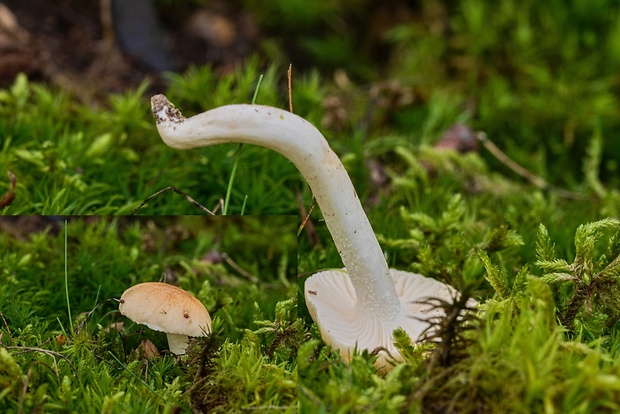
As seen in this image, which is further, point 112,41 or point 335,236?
point 112,41

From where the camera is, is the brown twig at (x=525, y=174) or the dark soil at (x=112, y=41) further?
the dark soil at (x=112, y=41)

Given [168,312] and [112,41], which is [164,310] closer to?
[168,312]

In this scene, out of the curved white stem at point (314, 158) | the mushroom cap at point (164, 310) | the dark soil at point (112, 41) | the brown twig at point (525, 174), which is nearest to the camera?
the curved white stem at point (314, 158)

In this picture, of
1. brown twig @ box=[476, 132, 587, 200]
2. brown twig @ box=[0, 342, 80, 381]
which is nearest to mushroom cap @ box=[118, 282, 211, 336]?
brown twig @ box=[0, 342, 80, 381]

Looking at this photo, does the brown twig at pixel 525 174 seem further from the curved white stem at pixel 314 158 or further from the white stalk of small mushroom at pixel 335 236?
the curved white stem at pixel 314 158

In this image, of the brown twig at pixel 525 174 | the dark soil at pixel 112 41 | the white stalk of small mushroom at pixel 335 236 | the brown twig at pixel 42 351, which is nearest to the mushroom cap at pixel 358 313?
the white stalk of small mushroom at pixel 335 236

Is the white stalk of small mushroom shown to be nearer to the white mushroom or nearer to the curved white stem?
the curved white stem

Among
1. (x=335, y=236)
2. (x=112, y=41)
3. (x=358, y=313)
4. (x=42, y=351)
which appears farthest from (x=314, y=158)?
(x=112, y=41)
